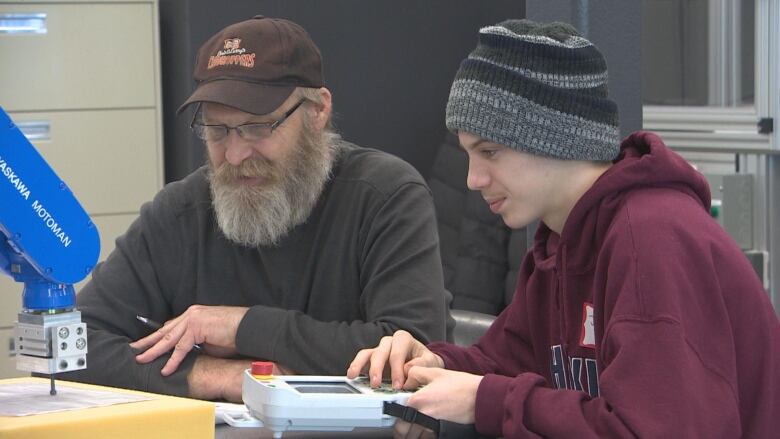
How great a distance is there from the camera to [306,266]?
7.41ft

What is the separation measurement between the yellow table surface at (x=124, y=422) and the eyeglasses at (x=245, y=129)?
38.1 inches

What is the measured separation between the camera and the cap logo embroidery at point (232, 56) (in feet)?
7.32

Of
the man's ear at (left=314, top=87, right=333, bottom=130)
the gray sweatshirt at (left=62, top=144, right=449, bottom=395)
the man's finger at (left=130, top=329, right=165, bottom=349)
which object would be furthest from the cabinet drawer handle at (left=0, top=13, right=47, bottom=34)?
the man's finger at (left=130, top=329, right=165, bottom=349)

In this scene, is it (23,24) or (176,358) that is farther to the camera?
(23,24)

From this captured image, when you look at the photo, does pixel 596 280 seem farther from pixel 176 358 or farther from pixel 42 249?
pixel 176 358

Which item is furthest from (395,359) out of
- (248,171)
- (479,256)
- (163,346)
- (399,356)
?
(479,256)

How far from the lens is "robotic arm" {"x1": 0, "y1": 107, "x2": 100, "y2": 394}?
4.10 ft

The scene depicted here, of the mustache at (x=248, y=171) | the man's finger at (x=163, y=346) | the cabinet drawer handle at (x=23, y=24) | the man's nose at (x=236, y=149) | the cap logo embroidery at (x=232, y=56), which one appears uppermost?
the cabinet drawer handle at (x=23, y=24)

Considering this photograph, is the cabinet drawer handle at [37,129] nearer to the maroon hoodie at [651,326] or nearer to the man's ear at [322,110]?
the man's ear at [322,110]

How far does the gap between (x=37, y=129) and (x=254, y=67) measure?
2348mm

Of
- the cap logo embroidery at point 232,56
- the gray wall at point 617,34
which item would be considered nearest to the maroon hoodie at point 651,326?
the gray wall at point 617,34

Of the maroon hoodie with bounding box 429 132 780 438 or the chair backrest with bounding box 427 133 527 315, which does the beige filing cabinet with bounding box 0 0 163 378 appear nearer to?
the chair backrest with bounding box 427 133 527 315

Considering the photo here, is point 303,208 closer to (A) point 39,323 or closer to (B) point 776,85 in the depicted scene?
(A) point 39,323

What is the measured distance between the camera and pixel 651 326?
1372 millimetres
